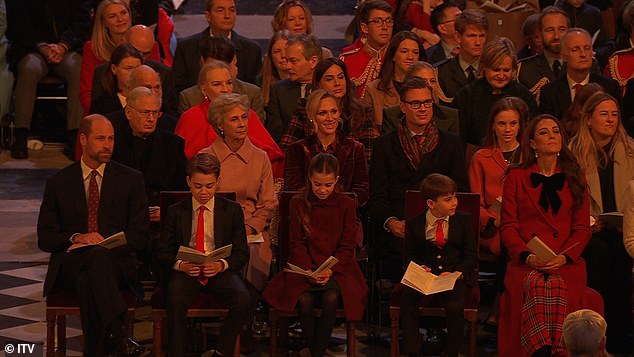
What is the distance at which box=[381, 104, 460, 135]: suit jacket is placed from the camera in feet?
25.9

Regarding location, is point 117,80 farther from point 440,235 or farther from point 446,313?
point 446,313

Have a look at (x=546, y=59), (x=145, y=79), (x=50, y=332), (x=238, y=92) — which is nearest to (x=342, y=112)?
(x=238, y=92)

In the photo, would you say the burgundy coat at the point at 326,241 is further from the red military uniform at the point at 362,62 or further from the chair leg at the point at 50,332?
the red military uniform at the point at 362,62

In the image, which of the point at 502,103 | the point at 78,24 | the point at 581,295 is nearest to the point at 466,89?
the point at 502,103

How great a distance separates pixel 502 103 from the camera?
24.9 feet

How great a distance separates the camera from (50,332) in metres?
6.71

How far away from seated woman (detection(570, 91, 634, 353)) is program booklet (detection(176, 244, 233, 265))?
207 centimetres

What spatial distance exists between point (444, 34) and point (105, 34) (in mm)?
2483

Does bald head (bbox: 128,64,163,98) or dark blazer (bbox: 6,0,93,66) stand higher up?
dark blazer (bbox: 6,0,93,66)

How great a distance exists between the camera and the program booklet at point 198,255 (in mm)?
6695

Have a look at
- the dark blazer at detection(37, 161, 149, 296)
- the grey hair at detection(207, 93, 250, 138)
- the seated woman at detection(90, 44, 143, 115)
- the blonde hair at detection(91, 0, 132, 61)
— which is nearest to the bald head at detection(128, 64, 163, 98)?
the seated woman at detection(90, 44, 143, 115)

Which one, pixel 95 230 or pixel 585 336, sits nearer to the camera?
pixel 585 336

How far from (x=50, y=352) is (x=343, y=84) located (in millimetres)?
2422

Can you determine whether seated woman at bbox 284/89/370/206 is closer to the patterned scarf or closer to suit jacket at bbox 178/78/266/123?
the patterned scarf
